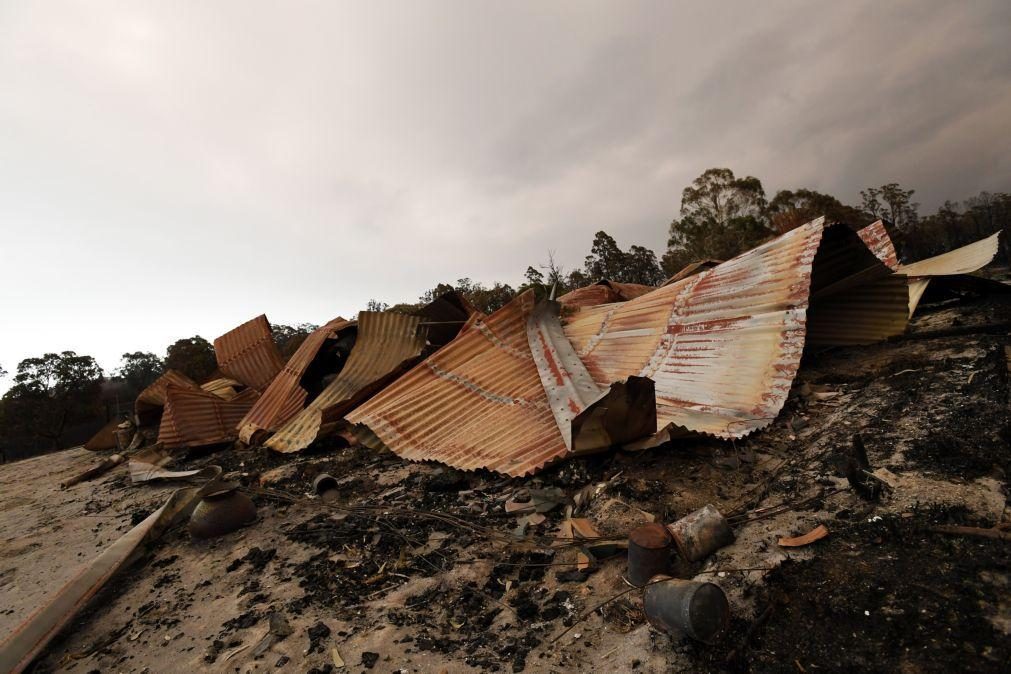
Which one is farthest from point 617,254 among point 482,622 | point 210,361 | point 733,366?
point 482,622

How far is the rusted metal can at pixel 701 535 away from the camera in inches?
84.0

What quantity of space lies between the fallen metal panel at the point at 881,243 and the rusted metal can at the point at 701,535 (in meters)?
6.05

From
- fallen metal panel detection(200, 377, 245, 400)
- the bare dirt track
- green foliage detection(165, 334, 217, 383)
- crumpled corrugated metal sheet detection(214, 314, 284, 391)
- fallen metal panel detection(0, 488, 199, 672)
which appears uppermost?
green foliage detection(165, 334, 217, 383)

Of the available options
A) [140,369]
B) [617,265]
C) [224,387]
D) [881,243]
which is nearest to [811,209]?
[617,265]

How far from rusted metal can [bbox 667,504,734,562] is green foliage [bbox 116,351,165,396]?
1897 inches

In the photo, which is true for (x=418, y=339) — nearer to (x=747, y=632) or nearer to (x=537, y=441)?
(x=537, y=441)

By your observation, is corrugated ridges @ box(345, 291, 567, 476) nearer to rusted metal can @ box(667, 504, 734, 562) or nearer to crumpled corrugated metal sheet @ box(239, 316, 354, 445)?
rusted metal can @ box(667, 504, 734, 562)

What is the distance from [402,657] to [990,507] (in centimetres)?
265

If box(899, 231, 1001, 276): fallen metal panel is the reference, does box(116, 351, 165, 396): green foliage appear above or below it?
above

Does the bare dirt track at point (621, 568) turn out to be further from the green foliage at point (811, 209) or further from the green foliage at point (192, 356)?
the green foliage at point (811, 209)

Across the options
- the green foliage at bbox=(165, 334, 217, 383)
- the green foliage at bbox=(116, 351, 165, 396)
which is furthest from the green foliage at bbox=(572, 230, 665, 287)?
the green foliage at bbox=(116, 351, 165, 396)

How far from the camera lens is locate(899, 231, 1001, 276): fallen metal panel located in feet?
22.6

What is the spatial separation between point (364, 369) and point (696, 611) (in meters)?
5.79

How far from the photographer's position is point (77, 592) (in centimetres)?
280
